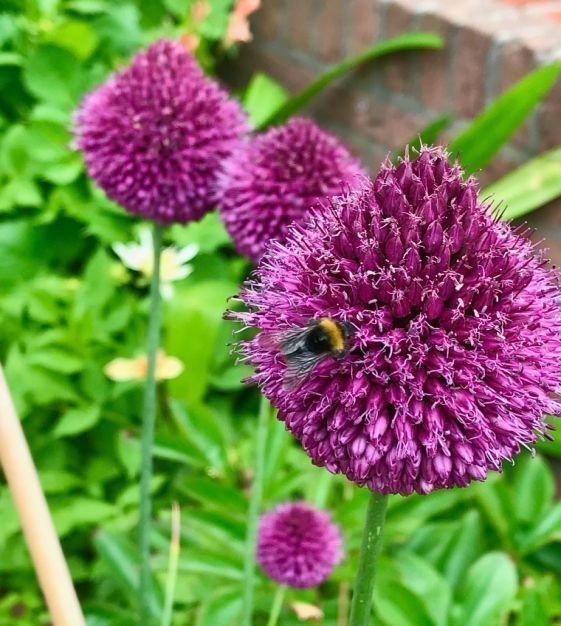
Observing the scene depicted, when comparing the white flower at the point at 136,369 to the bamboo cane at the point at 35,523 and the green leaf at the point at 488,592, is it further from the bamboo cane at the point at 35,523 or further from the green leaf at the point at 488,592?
the bamboo cane at the point at 35,523

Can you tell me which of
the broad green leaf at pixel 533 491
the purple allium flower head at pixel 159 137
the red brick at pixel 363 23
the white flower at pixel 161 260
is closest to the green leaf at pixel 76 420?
the white flower at pixel 161 260

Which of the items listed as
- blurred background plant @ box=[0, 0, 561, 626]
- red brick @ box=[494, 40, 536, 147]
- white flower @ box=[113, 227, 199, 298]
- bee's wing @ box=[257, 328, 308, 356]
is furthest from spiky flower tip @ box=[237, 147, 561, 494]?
red brick @ box=[494, 40, 536, 147]

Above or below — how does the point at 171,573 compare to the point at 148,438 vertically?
below

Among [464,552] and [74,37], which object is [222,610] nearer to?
[464,552]

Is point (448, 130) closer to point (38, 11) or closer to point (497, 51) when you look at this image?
point (497, 51)

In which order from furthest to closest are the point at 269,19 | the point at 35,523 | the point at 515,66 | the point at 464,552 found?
the point at 269,19 < the point at 515,66 < the point at 464,552 < the point at 35,523

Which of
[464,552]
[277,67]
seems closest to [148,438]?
[464,552]

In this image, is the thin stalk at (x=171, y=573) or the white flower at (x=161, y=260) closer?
the thin stalk at (x=171, y=573)
